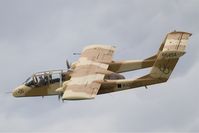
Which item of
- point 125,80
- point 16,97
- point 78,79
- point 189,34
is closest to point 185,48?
point 189,34

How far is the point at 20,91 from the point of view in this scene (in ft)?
277

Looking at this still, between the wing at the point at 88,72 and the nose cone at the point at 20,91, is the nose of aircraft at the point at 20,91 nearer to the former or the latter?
the nose cone at the point at 20,91

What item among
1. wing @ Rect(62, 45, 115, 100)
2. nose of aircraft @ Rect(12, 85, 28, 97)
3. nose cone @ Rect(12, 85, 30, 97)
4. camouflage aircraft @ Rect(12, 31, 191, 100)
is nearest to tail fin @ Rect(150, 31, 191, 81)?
camouflage aircraft @ Rect(12, 31, 191, 100)

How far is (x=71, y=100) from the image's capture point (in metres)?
76.1

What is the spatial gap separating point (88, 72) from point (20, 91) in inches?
335

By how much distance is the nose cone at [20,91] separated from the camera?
84250 mm

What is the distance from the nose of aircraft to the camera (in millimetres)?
84312

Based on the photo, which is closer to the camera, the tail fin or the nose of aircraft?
the tail fin

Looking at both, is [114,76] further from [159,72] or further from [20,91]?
[20,91]

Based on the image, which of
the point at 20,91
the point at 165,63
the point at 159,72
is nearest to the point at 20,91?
the point at 20,91

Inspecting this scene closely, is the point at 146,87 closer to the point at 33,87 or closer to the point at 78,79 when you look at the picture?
the point at 78,79

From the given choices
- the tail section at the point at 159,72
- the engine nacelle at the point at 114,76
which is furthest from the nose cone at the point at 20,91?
the tail section at the point at 159,72

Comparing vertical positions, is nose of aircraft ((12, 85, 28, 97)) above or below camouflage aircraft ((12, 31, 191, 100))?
below

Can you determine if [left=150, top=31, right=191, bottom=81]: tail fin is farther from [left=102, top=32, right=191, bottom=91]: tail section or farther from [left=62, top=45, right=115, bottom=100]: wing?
[left=62, top=45, right=115, bottom=100]: wing
